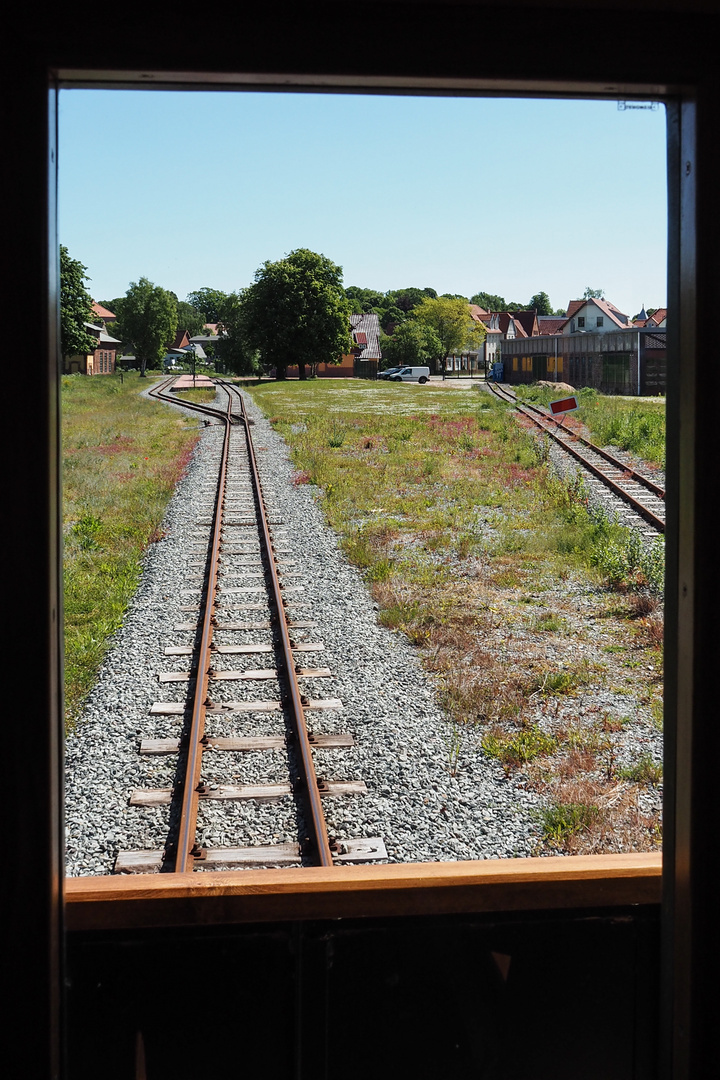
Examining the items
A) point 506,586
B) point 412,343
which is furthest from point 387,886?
point 412,343

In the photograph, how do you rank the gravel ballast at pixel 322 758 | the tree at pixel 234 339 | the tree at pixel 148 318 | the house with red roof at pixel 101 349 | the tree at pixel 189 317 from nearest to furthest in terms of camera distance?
the gravel ballast at pixel 322 758 → the tree at pixel 148 318 → the tree at pixel 189 317 → the house with red roof at pixel 101 349 → the tree at pixel 234 339

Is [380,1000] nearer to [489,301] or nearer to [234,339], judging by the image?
[234,339]

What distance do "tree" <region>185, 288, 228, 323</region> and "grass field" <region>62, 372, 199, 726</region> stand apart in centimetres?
217

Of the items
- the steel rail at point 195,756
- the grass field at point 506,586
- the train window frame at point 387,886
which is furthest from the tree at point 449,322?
the train window frame at point 387,886

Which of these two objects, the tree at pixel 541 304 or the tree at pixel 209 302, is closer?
the tree at pixel 209 302

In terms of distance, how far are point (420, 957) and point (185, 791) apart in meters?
2.20

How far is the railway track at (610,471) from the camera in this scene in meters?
10.8

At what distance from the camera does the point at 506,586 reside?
27.0ft

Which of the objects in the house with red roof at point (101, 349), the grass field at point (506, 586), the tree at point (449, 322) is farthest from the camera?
the tree at point (449, 322)

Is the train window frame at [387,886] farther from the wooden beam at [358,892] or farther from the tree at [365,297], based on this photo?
the tree at [365,297]

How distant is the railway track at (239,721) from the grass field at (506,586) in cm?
77

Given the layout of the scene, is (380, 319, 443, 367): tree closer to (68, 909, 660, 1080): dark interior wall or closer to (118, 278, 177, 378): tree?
(118, 278, 177, 378): tree

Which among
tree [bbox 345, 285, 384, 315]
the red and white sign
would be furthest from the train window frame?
tree [bbox 345, 285, 384, 315]
